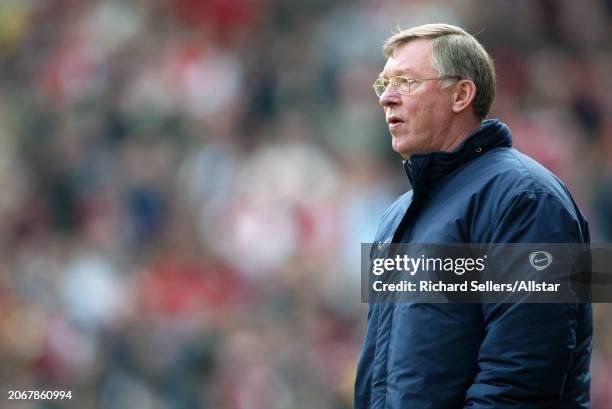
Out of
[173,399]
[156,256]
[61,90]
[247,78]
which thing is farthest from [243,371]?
[61,90]

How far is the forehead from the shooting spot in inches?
118

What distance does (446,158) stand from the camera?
288 centimetres

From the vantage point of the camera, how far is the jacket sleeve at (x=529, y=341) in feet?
8.28

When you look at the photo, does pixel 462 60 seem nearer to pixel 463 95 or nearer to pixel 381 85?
pixel 463 95

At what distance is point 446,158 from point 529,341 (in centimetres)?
55

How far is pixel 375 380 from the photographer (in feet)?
9.19

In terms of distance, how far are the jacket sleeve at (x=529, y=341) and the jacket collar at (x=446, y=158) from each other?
31 cm

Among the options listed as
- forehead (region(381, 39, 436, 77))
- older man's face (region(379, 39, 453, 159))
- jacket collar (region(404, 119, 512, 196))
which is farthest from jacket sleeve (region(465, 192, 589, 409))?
forehead (region(381, 39, 436, 77))

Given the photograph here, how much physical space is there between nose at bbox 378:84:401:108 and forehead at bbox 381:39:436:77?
0.13 feet

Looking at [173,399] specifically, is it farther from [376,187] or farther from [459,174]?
[459,174]

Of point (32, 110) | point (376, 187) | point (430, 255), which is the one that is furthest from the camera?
point (32, 110)

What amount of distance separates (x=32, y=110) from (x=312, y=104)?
251 centimetres

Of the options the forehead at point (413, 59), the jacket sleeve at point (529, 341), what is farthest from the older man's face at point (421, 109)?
the jacket sleeve at point (529, 341)

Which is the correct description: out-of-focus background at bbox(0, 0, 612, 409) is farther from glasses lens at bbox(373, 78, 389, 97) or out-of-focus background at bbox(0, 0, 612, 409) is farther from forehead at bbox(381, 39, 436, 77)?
forehead at bbox(381, 39, 436, 77)
